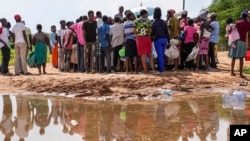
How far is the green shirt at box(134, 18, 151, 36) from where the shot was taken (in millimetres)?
11375

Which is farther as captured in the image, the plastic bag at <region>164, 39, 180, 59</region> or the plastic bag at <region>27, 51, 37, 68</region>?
the plastic bag at <region>27, 51, 37, 68</region>

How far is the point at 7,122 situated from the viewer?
7.53 meters

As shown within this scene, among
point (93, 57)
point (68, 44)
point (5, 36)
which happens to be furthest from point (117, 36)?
point (5, 36)

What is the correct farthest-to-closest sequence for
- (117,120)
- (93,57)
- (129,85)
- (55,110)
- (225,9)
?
(225,9)
(93,57)
(129,85)
(55,110)
(117,120)

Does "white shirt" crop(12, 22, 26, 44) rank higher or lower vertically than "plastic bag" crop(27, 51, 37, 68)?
higher

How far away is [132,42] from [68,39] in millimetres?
2899

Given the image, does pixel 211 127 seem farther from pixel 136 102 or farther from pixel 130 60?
pixel 130 60

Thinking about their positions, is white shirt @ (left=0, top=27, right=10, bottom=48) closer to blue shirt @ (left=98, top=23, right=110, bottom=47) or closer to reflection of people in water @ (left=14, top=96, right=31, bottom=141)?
blue shirt @ (left=98, top=23, right=110, bottom=47)

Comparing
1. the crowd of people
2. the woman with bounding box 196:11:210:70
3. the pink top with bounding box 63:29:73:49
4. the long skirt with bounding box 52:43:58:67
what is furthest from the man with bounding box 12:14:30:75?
the woman with bounding box 196:11:210:70

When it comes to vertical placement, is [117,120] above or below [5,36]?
A: below

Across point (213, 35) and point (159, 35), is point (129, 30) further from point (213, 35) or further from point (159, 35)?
point (213, 35)

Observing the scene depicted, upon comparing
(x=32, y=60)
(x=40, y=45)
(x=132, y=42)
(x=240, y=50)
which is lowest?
(x=32, y=60)

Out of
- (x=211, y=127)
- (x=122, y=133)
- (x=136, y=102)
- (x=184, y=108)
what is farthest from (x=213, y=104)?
(x=122, y=133)

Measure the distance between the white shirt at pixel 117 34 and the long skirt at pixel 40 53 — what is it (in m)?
2.27
